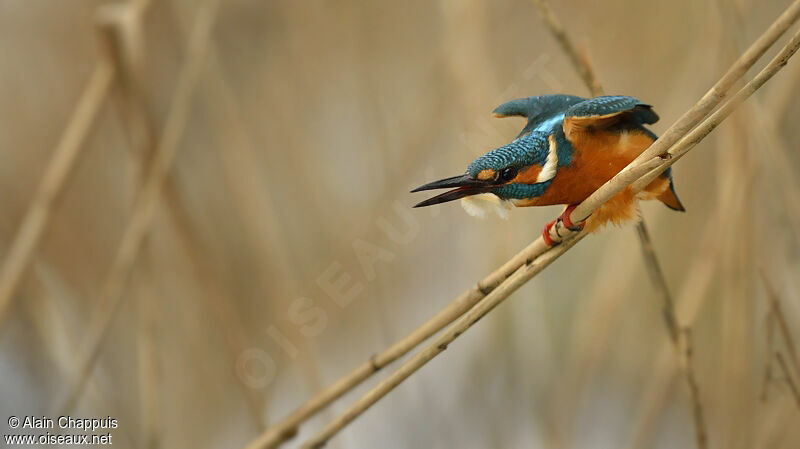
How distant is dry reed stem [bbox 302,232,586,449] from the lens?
0.70 metres

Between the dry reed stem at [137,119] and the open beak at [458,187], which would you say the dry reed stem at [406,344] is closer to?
the open beak at [458,187]

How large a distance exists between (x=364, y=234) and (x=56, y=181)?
24.5 inches

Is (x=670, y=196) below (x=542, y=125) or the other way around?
below

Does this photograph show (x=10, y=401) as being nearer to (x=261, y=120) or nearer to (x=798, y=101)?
(x=261, y=120)

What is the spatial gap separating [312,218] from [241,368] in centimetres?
68

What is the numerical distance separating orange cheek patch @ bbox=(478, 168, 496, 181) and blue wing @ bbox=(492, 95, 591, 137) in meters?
0.12

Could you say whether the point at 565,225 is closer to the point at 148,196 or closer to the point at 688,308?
the point at 688,308

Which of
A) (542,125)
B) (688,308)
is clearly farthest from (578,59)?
(688,308)

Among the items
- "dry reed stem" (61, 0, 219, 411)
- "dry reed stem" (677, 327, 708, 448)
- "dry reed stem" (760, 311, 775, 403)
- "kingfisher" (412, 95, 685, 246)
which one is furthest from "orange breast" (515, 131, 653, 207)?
"dry reed stem" (61, 0, 219, 411)

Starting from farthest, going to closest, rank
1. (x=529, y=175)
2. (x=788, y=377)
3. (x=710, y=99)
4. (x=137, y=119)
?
(x=137, y=119), (x=788, y=377), (x=529, y=175), (x=710, y=99)

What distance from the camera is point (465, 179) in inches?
24.6

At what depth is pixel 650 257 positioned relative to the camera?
866 millimetres

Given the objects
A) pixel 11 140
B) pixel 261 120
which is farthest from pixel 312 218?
pixel 11 140

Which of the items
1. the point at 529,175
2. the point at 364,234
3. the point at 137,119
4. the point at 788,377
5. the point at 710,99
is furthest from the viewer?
the point at 364,234
